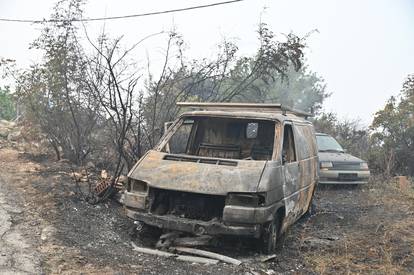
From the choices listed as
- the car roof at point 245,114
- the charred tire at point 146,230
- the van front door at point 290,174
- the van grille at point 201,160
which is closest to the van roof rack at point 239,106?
the car roof at point 245,114

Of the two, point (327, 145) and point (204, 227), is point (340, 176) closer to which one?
point (327, 145)

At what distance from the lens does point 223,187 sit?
5.44 meters

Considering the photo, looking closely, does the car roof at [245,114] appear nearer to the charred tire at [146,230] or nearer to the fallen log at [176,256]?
the charred tire at [146,230]

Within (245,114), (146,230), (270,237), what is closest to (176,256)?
(146,230)

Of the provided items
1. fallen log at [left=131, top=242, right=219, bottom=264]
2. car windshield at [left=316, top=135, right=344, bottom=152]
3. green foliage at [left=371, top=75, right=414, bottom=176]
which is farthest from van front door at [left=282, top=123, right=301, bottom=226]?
green foliage at [left=371, top=75, right=414, bottom=176]

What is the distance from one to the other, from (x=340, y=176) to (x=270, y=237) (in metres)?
6.85

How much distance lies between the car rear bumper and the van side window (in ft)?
17.3

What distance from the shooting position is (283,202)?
19.5ft

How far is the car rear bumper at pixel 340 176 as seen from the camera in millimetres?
11984

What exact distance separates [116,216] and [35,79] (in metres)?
7.08

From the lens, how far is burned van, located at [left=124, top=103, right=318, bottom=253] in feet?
17.7

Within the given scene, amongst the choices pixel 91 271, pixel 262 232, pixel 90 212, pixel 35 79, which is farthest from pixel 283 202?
pixel 35 79

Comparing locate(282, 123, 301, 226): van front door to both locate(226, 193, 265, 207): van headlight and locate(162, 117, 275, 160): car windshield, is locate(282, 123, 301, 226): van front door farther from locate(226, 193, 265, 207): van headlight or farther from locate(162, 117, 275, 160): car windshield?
locate(226, 193, 265, 207): van headlight

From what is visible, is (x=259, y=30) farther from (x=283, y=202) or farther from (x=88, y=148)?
(x=283, y=202)
